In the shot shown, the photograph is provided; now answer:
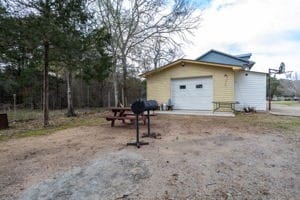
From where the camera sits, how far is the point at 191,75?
13.6m

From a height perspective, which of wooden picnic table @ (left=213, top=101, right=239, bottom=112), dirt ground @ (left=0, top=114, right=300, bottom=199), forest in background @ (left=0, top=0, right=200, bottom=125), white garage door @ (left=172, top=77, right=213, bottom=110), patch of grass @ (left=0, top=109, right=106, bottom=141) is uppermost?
forest in background @ (left=0, top=0, right=200, bottom=125)

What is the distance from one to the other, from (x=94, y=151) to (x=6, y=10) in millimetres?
5149

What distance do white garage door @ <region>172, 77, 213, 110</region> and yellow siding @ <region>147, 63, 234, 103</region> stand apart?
0.95 feet

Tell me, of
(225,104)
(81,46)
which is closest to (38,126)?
(81,46)

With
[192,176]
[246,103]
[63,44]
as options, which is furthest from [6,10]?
[246,103]

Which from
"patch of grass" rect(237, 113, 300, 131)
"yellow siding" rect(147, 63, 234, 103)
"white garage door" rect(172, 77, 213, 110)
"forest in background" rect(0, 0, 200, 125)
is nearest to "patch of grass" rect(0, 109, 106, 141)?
"forest in background" rect(0, 0, 200, 125)

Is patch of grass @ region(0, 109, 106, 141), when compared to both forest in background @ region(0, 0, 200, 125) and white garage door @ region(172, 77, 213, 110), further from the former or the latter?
white garage door @ region(172, 77, 213, 110)

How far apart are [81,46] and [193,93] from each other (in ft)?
23.4

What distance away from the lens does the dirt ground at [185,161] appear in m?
2.98

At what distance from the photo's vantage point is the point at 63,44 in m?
8.22

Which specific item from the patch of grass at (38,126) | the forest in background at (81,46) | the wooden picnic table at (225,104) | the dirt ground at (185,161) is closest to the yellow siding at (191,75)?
the wooden picnic table at (225,104)

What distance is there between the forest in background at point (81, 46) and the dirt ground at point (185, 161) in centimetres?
341

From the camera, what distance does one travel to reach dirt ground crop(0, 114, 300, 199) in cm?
298

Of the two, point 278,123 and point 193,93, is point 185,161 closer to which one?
point 278,123
